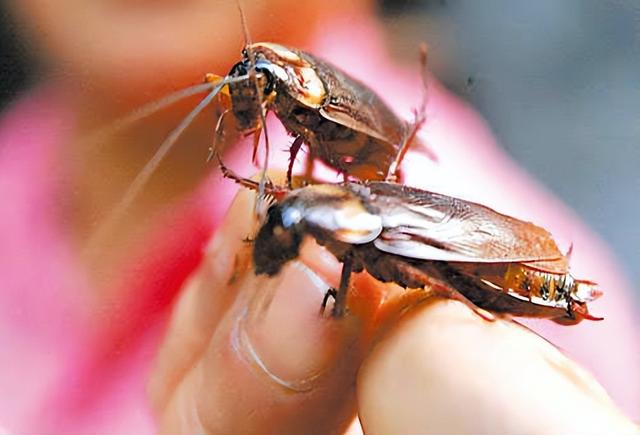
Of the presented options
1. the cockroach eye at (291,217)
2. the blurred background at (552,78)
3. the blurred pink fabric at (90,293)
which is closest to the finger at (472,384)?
the cockroach eye at (291,217)

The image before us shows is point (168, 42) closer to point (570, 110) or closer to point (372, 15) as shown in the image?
point (372, 15)

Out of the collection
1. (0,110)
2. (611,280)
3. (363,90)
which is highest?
(363,90)

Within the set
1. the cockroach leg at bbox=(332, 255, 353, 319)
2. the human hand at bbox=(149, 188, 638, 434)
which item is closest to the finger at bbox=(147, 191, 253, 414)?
the human hand at bbox=(149, 188, 638, 434)

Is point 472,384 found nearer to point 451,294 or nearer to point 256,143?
point 451,294

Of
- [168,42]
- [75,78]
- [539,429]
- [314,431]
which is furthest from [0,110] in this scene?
[539,429]

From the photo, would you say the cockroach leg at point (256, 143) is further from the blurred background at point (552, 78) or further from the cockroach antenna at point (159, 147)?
the blurred background at point (552, 78)

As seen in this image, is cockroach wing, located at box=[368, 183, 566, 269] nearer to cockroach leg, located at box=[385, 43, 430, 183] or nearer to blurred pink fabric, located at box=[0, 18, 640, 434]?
cockroach leg, located at box=[385, 43, 430, 183]
